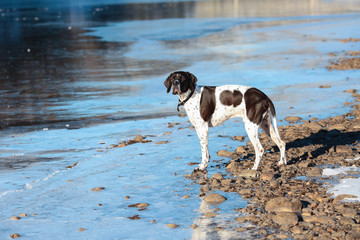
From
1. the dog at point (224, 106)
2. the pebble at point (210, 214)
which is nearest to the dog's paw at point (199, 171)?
the dog at point (224, 106)

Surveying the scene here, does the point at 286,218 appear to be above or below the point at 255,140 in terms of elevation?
below

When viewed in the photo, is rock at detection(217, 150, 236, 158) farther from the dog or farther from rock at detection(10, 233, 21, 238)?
rock at detection(10, 233, 21, 238)

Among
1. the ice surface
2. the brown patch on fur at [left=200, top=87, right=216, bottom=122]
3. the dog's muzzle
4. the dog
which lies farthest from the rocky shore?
the dog's muzzle

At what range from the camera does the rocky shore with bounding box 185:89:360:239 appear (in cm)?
664

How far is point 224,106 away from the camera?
9.05 m

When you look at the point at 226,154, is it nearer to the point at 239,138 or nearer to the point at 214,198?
the point at 239,138

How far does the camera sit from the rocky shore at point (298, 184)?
6641 millimetres

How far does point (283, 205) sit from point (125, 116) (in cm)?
728

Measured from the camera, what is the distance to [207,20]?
4366 centimetres

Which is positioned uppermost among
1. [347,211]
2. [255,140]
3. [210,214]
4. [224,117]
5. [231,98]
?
[231,98]

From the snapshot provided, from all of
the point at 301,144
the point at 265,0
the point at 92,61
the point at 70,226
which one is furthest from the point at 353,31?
the point at 265,0

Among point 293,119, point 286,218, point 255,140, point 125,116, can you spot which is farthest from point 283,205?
point 125,116

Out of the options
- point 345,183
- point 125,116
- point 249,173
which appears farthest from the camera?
point 125,116

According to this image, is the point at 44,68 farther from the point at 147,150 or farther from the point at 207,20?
the point at 207,20
